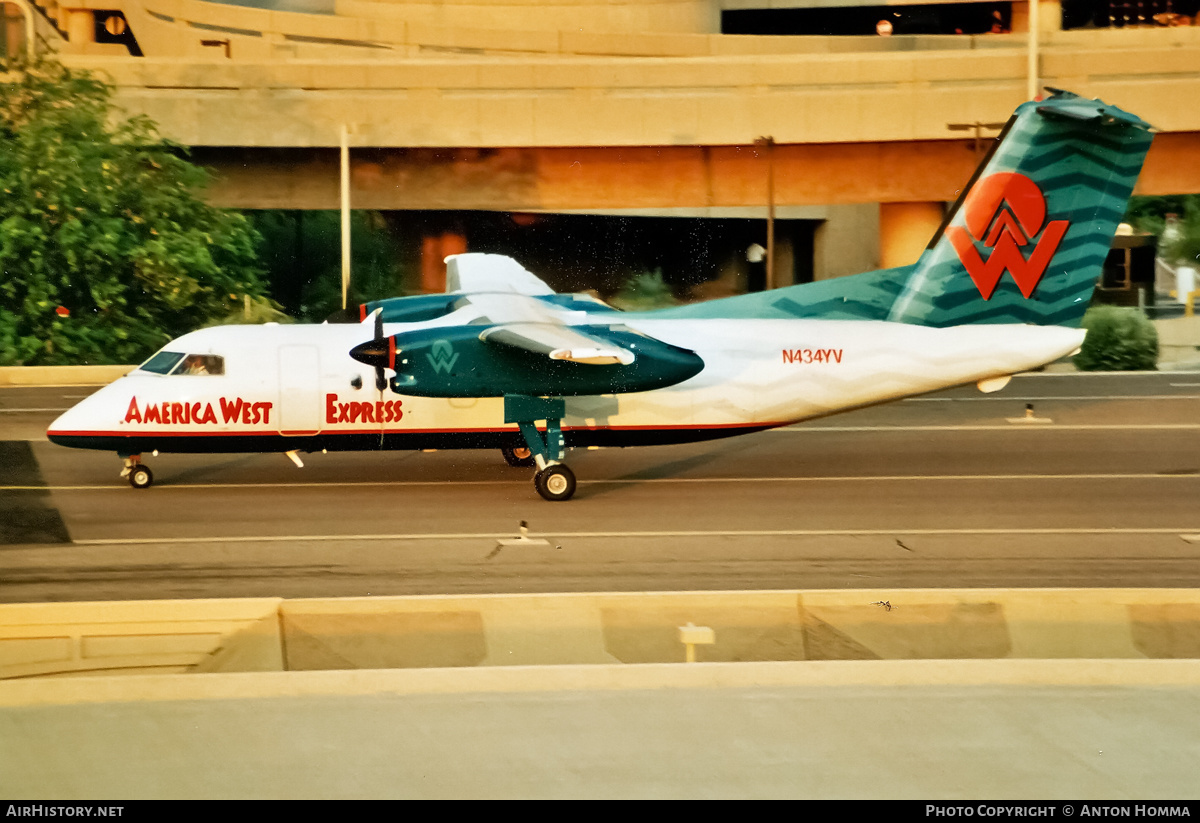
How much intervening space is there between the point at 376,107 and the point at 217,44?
55.3 ft

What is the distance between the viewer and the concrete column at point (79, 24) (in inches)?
2776

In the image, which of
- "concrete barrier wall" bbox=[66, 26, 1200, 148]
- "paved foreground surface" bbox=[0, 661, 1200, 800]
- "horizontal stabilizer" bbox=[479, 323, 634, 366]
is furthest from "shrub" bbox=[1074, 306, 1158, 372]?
"paved foreground surface" bbox=[0, 661, 1200, 800]

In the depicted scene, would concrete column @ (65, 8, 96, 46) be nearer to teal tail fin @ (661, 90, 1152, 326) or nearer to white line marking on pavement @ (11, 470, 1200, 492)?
white line marking on pavement @ (11, 470, 1200, 492)

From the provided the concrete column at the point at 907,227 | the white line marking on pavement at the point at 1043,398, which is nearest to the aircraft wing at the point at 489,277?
the white line marking on pavement at the point at 1043,398

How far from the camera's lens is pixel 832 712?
9.70 m

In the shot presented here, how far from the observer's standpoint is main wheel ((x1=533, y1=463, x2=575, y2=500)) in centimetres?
2122

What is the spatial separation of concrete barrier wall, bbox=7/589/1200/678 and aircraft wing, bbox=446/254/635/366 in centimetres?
700

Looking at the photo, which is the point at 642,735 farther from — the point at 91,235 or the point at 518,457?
the point at 91,235

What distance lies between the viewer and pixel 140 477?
22266 millimetres

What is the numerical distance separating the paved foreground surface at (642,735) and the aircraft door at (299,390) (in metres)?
11.5

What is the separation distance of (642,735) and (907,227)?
39.2m

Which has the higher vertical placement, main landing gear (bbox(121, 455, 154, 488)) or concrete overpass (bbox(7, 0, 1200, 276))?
concrete overpass (bbox(7, 0, 1200, 276))
